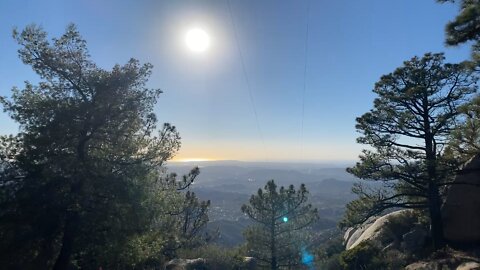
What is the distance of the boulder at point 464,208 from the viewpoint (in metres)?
17.3

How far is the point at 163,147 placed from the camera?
615 inches

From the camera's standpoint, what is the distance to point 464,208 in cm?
1784

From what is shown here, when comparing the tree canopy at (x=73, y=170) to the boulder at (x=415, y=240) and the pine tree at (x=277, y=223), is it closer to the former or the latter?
the boulder at (x=415, y=240)

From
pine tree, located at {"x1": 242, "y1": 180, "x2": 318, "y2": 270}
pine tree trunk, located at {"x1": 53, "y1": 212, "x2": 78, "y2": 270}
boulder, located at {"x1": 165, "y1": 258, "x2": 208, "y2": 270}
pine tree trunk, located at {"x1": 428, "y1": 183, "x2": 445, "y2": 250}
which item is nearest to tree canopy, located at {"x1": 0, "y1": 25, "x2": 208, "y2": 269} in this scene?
pine tree trunk, located at {"x1": 53, "y1": 212, "x2": 78, "y2": 270}

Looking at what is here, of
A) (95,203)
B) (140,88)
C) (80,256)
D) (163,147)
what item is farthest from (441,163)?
(80,256)

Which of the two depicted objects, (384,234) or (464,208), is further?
(384,234)

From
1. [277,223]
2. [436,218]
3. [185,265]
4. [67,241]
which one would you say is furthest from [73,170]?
[277,223]

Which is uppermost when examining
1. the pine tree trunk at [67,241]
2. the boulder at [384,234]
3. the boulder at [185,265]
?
the pine tree trunk at [67,241]

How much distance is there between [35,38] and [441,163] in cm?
1957

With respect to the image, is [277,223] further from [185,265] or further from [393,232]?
[185,265]

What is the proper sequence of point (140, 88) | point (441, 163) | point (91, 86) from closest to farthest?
1. point (91, 86)
2. point (140, 88)
3. point (441, 163)

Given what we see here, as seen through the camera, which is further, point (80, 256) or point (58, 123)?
point (80, 256)

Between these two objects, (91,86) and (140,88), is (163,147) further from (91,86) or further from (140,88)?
(91,86)

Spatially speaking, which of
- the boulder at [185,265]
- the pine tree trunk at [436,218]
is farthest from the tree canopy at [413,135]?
the boulder at [185,265]
